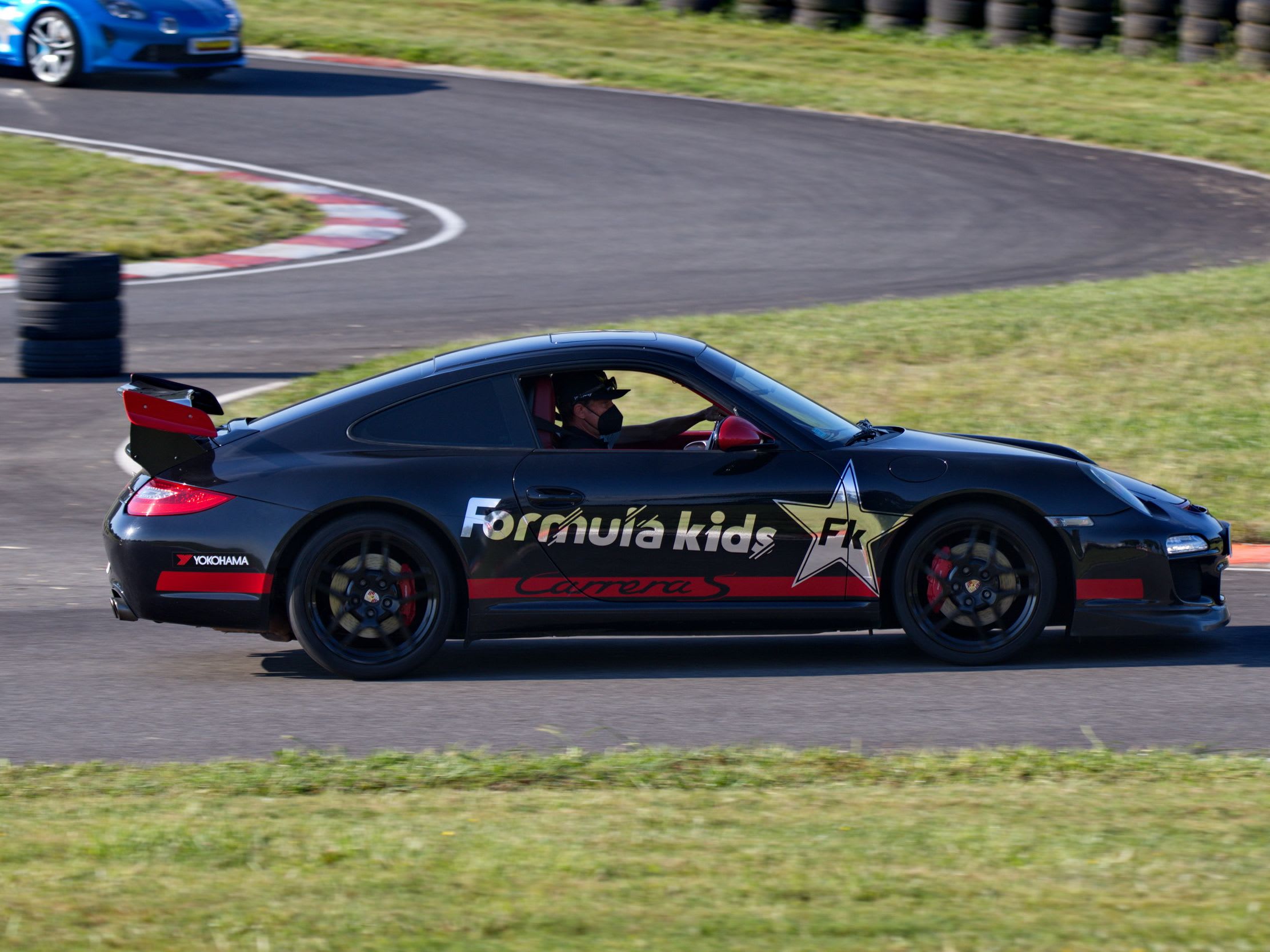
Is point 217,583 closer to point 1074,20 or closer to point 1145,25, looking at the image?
point 1145,25

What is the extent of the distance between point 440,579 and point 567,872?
2729mm

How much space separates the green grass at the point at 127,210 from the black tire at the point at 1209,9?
1575cm

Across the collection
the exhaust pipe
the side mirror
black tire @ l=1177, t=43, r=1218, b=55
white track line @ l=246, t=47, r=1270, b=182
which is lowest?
the exhaust pipe

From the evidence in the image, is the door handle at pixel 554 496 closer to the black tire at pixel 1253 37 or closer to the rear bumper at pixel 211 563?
the rear bumper at pixel 211 563

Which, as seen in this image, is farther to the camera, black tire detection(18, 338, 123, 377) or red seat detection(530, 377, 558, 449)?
black tire detection(18, 338, 123, 377)

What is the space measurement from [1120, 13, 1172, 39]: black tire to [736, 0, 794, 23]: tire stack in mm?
6120

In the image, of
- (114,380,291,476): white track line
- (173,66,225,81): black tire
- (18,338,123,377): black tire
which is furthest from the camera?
(173,66,225,81): black tire

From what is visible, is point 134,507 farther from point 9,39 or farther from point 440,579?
point 9,39

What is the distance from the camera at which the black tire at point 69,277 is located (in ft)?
41.8

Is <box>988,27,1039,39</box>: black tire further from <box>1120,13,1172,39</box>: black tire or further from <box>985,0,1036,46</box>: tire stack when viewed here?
<box>1120,13,1172,39</box>: black tire

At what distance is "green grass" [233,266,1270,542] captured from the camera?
1090 cm

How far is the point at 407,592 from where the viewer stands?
23.5 ft

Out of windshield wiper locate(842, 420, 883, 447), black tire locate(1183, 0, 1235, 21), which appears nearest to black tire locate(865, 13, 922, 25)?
A: black tire locate(1183, 0, 1235, 21)

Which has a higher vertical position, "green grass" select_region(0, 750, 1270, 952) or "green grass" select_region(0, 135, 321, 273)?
"green grass" select_region(0, 135, 321, 273)
